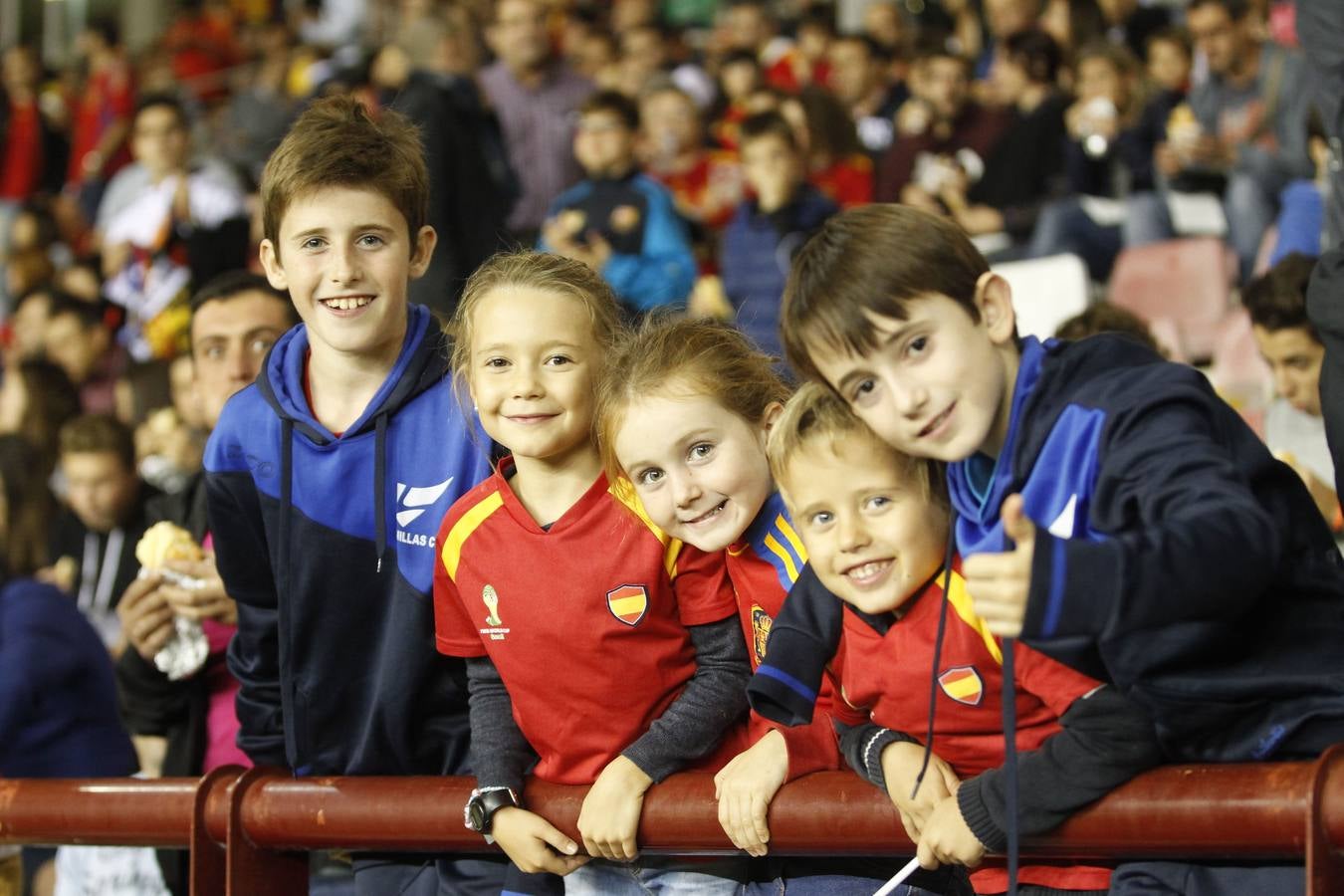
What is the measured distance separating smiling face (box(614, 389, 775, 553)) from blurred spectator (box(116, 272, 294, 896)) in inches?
53.3

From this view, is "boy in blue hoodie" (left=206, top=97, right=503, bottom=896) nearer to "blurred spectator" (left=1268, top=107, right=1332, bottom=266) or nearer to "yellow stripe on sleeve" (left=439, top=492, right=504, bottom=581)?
"yellow stripe on sleeve" (left=439, top=492, right=504, bottom=581)

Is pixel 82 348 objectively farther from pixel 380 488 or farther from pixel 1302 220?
pixel 380 488

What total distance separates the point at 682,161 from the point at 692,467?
20.0 feet

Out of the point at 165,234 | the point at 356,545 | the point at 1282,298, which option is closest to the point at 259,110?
the point at 165,234

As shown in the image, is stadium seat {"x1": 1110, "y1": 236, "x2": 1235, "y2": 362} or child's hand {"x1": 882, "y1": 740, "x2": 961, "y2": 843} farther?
stadium seat {"x1": 1110, "y1": 236, "x2": 1235, "y2": 362}

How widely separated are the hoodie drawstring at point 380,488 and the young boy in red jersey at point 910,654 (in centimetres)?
83

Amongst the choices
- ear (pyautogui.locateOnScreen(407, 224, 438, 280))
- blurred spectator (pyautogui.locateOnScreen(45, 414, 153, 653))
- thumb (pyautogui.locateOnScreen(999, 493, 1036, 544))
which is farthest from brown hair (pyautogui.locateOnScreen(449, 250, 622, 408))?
blurred spectator (pyautogui.locateOnScreen(45, 414, 153, 653))

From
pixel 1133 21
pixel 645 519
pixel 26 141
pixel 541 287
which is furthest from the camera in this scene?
pixel 26 141

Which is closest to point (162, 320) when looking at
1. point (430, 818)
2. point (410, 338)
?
point (410, 338)

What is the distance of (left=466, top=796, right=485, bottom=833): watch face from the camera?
2529 mm

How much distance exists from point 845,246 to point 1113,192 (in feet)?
18.9

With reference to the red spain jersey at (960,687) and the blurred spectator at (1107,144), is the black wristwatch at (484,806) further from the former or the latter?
the blurred spectator at (1107,144)

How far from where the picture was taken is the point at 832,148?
8.23 m

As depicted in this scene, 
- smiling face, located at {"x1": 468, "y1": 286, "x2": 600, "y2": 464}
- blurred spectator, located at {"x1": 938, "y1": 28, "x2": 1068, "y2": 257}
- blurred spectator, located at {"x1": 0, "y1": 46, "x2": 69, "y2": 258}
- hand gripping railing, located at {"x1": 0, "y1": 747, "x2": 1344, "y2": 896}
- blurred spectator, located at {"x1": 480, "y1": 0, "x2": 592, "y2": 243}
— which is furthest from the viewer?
blurred spectator, located at {"x1": 0, "y1": 46, "x2": 69, "y2": 258}
